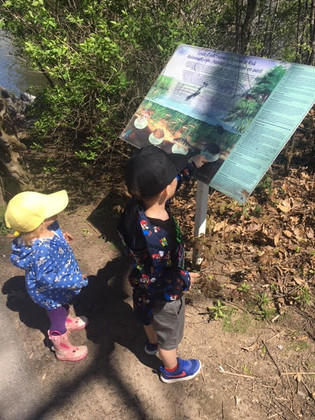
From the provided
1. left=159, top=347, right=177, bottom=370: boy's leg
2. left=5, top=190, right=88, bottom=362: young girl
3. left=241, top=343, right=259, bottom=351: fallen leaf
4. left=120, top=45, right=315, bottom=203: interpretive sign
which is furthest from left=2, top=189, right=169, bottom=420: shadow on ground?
left=120, top=45, right=315, bottom=203: interpretive sign

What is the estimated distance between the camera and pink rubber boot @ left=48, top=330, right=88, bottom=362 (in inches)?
108

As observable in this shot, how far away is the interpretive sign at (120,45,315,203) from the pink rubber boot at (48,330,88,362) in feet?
5.80

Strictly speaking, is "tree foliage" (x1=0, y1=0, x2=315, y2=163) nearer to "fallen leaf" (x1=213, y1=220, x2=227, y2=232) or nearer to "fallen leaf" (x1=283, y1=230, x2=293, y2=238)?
"fallen leaf" (x1=213, y1=220, x2=227, y2=232)

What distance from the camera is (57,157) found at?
616cm

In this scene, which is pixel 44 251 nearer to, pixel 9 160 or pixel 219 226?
pixel 219 226

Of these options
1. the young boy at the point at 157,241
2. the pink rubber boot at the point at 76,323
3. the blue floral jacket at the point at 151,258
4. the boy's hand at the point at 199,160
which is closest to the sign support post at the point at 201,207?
the boy's hand at the point at 199,160

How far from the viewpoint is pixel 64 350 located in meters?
2.76

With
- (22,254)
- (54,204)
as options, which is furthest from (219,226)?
(22,254)

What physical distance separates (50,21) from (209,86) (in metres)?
1.98

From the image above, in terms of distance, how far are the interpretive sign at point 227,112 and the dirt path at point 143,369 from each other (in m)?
1.45

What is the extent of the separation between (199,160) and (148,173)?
2.17 ft

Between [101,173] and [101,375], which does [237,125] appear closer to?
[101,375]

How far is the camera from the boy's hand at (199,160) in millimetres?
2434

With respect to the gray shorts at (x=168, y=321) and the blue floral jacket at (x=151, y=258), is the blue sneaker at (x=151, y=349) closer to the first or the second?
the gray shorts at (x=168, y=321)
